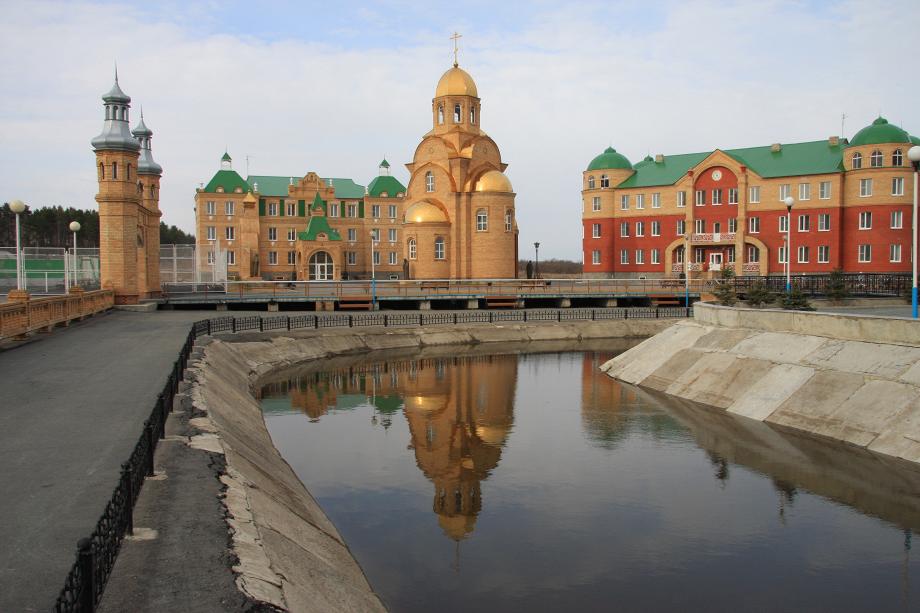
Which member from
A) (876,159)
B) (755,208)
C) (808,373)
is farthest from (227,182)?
(808,373)

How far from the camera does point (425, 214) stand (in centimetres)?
5484

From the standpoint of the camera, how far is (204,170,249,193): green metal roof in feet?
244

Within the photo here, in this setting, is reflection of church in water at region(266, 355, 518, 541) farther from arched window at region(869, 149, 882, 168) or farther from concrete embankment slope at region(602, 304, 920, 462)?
arched window at region(869, 149, 882, 168)

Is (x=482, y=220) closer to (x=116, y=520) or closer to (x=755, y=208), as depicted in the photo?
(x=755, y=208)

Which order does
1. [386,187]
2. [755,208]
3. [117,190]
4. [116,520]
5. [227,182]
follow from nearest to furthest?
[116,520] < [117,190] < [755,208] < [227,182] < [386,187]

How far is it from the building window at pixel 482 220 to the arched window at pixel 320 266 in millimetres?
20761

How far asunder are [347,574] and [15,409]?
791cm

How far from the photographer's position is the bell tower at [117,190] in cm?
3322

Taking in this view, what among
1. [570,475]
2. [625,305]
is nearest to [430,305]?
[625,305]

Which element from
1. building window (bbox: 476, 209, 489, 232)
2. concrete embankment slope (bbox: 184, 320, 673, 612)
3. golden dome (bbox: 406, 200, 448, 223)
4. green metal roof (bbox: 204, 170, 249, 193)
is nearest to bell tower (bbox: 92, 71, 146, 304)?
concrete embankment slope (bbox: 184, 320, 673, 612)

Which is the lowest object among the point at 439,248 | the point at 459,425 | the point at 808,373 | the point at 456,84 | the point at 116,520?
the point at 459,425

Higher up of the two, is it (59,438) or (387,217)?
(387,217)

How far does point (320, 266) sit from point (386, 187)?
1402cm

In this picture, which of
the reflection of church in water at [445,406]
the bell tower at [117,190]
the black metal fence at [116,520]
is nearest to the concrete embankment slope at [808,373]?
the reflection of church in water at [445,406]
